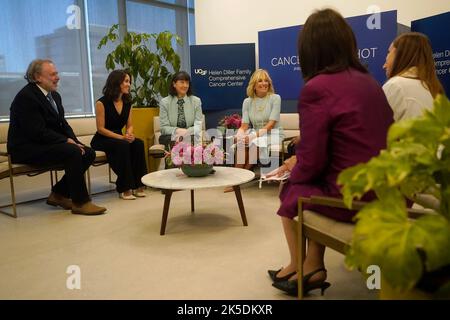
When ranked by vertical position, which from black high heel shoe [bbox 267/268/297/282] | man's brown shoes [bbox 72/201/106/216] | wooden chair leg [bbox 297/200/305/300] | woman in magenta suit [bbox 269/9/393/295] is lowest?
man's brown shoes [bbox 72/201/106/216]

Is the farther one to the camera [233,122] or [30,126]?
[233,122]

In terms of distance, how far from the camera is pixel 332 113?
1786mm

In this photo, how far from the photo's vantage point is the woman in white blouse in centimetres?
226

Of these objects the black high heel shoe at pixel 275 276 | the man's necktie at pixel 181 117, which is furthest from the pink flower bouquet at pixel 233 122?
the black high heel shoe at pixel 275 276

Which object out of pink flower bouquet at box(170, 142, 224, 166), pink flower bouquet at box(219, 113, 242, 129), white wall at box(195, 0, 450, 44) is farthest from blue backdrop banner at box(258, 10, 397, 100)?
pink flower bouquet at box(170, 142, 224, 166)

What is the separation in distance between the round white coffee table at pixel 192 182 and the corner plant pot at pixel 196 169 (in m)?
0.04

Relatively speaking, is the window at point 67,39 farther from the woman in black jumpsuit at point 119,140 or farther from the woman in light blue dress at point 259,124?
the woman in light blue dress at point 259,124

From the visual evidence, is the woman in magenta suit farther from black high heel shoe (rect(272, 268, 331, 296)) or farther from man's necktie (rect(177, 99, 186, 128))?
man's necktie (rect(177, 99, 186, 128))

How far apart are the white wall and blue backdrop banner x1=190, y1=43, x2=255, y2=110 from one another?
0.43 metres

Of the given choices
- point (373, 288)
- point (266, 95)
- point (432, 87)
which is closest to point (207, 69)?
point (266, 95)

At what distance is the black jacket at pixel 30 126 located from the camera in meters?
3.87

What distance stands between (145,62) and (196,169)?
252 centimetres


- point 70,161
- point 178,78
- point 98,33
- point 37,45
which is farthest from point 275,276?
point 98,33

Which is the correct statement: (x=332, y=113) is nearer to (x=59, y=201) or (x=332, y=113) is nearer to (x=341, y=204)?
(x=341, y=204)
